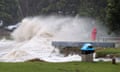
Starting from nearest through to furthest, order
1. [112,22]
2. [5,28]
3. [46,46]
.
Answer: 1. [112,22]
2. [46,46]
3. [5,28]

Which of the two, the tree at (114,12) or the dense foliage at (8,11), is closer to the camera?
the tree at (114,12)

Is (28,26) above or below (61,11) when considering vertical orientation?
below

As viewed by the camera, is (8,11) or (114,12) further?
(8,11)

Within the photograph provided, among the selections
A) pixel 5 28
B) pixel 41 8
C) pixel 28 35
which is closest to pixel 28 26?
pixel 28 35

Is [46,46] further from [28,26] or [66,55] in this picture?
[28,26]

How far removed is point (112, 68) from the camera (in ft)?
48.4

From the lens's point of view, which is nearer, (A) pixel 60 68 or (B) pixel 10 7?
(A) pixel 60 68

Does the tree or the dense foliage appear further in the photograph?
the dense foliage

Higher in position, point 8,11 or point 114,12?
point 8,11

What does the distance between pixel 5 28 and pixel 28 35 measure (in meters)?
41.0

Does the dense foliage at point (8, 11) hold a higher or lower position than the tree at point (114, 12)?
higher

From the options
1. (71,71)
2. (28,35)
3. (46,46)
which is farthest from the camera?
(28,35)

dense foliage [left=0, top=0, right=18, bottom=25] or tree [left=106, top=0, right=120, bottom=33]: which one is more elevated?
dense foliage [left=0, top=0, right=18, bottom=25]

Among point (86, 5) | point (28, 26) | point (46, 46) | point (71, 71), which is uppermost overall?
point (86, 5)
